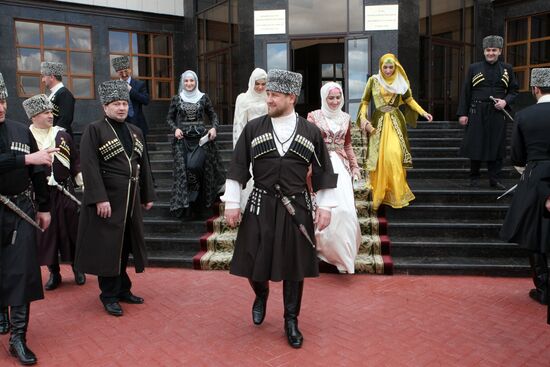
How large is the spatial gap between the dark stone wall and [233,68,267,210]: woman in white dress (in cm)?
643

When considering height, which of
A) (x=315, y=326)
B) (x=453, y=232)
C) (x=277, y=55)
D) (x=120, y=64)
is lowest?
(x=315, y=326)

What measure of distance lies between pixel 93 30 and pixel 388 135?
8.25 m

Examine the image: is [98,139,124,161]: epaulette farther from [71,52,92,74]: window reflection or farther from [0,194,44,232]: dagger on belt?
[71,52,92,74]: window reflection

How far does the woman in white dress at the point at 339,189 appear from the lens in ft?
16.6

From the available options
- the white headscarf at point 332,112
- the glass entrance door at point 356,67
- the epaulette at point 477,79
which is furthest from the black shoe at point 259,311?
the glass entrance door at point 356,67

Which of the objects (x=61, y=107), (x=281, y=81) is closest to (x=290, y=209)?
(x=281, y=81)

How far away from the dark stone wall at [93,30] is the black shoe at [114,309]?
760cm

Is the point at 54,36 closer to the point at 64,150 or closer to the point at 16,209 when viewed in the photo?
the point at 64,150

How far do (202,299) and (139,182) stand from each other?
48.7 inches

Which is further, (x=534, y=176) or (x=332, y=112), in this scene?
(x=332, y=112)

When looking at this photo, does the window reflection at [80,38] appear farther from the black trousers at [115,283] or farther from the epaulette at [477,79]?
the epaulette at [477,79]

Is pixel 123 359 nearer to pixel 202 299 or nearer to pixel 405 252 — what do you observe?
pixel 202 299

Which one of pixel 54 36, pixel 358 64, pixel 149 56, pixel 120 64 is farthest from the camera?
pixel 149 56

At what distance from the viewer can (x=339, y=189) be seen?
5.16m
